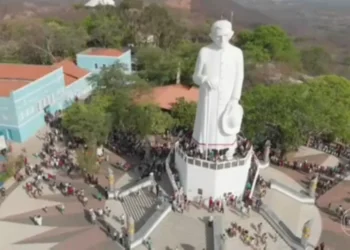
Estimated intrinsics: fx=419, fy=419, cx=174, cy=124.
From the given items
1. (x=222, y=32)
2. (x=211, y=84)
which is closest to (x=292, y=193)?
(x=211, y=84)

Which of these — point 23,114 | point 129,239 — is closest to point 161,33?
point 23,114

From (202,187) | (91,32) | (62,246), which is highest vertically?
(91,32)

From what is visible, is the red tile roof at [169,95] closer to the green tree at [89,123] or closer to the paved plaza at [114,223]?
the green tree at [89,123]

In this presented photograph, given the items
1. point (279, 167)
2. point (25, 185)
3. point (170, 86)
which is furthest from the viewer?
point (170, 86)

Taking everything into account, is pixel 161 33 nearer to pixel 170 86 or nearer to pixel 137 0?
pixel 137 0

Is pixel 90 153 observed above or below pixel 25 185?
above

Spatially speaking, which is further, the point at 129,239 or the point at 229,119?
the point at 229,119

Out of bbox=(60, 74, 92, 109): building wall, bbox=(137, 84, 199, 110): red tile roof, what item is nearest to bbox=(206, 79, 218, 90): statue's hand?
bbox=(137, 84, 199, 110): red tile roof
